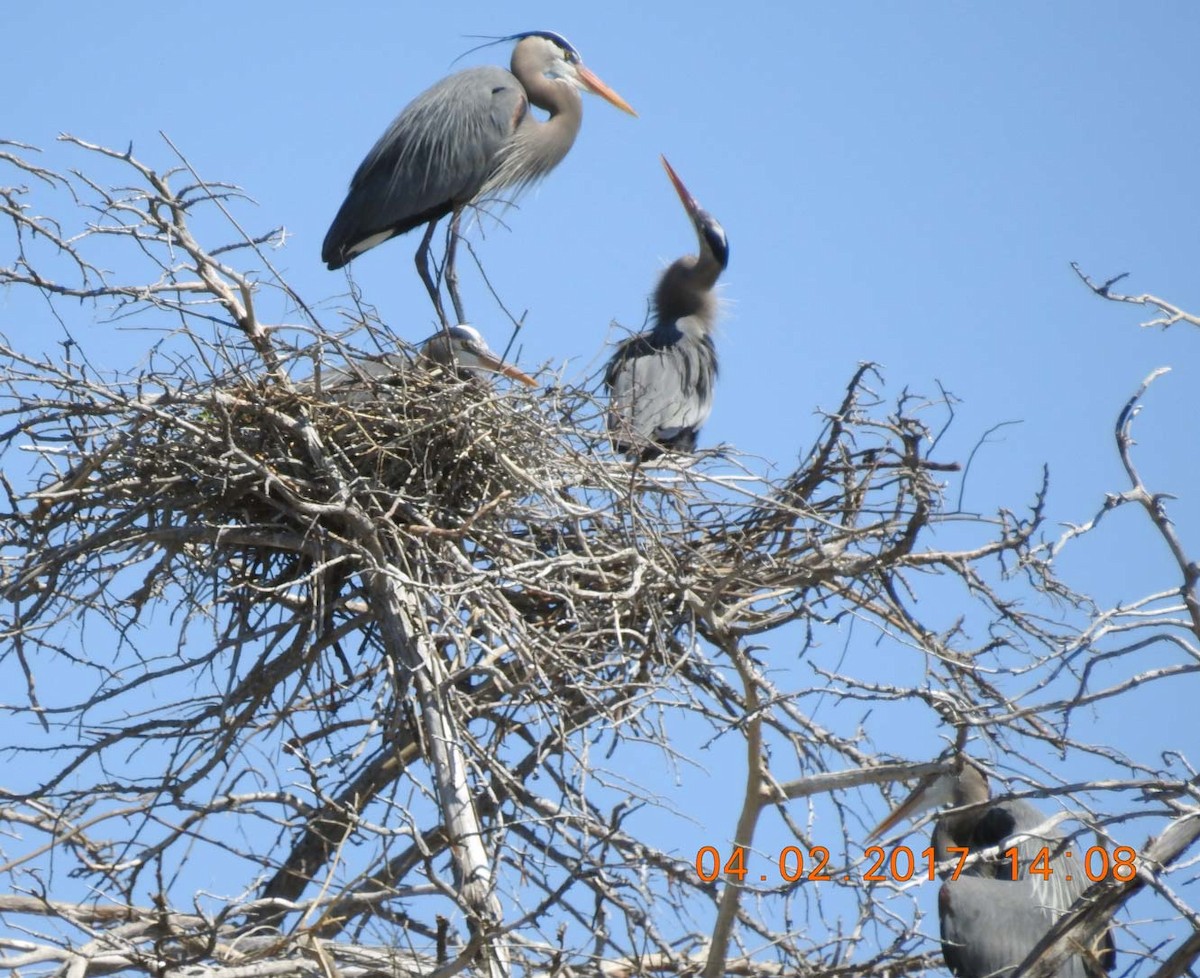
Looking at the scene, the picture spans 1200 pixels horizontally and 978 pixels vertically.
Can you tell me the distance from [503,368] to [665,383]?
159 cm

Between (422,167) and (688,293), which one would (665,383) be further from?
(422,167)

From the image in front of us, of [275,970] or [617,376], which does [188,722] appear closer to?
[275,970]

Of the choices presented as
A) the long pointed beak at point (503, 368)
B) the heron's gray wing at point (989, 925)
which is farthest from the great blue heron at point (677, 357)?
the heron's gray wing at point (989, 925)

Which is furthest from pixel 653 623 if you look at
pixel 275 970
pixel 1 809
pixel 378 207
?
pixel 378 207

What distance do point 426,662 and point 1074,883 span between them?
2.07m

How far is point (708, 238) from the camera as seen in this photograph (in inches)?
307

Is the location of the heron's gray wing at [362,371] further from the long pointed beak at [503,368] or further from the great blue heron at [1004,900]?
the great blue heron at [1004,900]

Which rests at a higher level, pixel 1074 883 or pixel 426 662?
pixel 426 662

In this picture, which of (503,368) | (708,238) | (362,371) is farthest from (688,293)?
(362,371)

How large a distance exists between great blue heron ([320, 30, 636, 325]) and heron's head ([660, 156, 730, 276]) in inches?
25.4

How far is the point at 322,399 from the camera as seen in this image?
5.03 metres

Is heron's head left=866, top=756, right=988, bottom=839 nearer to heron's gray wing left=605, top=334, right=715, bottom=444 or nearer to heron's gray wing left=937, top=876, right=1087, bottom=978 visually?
heron's gray wing left=937, top=876, right=1087, bottom=978
